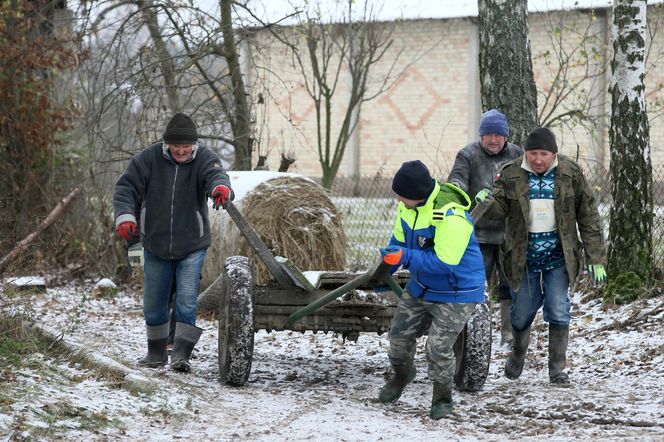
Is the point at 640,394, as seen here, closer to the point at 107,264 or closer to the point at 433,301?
the point at 433,301

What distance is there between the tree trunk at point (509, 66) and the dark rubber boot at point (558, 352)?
2895mm

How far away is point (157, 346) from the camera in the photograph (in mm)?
7023

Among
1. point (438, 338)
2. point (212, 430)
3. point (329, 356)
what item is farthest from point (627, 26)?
point (212, 430)

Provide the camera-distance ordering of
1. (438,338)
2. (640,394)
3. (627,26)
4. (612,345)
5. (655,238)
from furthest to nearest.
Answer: (655,238) < (627,26) < (612,345) < (640,394) < (438,338)

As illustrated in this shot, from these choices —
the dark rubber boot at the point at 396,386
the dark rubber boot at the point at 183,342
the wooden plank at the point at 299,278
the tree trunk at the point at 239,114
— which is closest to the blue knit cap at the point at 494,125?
the wooden plank at the point at 299,278

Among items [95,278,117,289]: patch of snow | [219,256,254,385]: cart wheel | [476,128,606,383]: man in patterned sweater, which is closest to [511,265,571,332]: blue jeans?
[476,128,606,383]: man in patterned sweater

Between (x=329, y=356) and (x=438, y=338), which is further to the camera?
(x=329, y=356)

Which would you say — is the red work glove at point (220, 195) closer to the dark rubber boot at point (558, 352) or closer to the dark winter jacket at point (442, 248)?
the dark winter jacket at point (442, 248)

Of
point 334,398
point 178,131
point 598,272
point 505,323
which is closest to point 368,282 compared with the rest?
point 334,398

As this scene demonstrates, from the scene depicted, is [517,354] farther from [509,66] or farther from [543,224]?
[509,66]

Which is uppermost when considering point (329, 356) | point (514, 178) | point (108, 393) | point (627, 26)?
point (627, 26)

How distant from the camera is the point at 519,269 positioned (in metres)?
6.54

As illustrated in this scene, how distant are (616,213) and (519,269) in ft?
8.76

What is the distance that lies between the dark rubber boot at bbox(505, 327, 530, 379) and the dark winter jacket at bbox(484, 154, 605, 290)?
402 mm
